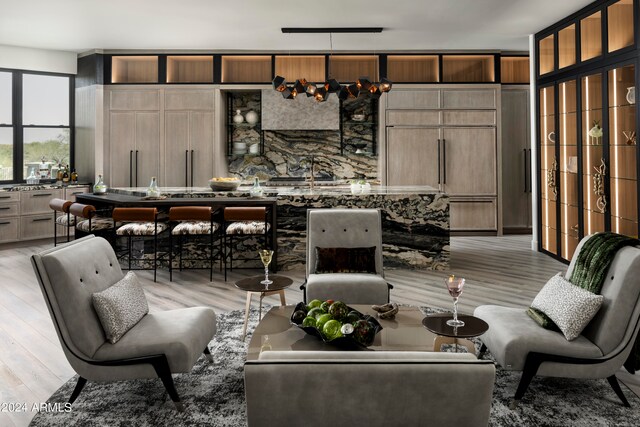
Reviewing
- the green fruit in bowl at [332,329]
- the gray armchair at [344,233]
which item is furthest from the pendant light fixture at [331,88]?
the green fruit in bowl at [332,329]

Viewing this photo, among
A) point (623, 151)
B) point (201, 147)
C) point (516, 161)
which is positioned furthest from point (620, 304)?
point (201, 147)

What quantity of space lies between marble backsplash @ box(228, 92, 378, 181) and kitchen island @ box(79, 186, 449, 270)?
283 cm

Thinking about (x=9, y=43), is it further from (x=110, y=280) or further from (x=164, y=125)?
(x=110, y=280)

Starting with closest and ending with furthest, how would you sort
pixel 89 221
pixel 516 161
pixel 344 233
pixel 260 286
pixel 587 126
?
pixel 260 286 < pixel 344 233 < pixel 89 221 < pixel 587 126 < pixel 516 161

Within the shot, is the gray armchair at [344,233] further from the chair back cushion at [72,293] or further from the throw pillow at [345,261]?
the chair back cushion at [72,293]

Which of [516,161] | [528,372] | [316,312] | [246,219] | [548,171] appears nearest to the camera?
[528,372]

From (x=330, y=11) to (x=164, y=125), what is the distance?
3.68 metres

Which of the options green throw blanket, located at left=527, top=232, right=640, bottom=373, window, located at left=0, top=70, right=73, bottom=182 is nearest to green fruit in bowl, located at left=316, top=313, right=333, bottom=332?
green throw blanket, located at left=527, top=232, right=640, bottom=373

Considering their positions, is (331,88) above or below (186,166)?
above

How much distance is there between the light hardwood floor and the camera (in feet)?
9.64

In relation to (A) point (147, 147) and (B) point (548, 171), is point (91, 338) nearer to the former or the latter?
(B) point (548, 171)

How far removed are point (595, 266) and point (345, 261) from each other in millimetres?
1832

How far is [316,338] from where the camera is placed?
2619 millimetres

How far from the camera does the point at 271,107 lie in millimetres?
8266
